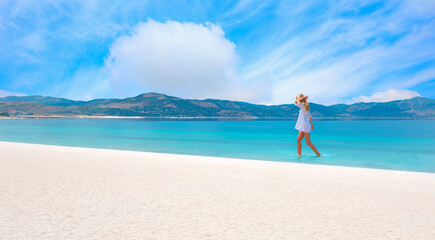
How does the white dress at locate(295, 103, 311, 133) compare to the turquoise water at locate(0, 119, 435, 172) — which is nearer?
the white dress at locate(295, 103, 311, 133)

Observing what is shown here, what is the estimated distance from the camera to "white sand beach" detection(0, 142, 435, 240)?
3266 mm

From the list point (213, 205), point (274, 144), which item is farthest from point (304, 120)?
point (274, 144)

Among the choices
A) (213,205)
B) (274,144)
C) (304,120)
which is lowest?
(274,144)

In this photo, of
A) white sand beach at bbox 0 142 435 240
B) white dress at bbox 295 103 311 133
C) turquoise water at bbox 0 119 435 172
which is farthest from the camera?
turquoise water at bbox 0 119 435 172

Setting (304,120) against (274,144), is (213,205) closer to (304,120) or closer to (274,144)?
(304,120)

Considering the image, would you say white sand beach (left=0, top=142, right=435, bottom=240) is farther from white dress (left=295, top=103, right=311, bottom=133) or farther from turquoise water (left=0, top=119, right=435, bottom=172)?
turquoise water (left=0, top=119, right=435, bottom=172)

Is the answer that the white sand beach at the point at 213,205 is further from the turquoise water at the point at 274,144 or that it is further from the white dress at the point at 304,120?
the turquoise water at the point at 274,144

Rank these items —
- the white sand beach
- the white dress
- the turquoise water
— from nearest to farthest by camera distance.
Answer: the white sand beach, the white dress, the turquoise water

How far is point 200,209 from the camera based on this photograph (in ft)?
13.5

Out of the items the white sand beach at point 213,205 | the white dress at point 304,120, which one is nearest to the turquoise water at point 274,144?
the white dress at point 304,120

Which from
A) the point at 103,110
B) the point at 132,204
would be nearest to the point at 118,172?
the point at 132,204

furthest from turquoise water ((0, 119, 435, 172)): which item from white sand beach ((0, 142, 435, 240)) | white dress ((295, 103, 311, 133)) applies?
white sand beach ((0, 142, 435, 240))

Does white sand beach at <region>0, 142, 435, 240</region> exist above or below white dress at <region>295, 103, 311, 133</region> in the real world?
below

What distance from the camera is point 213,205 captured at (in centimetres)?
434
